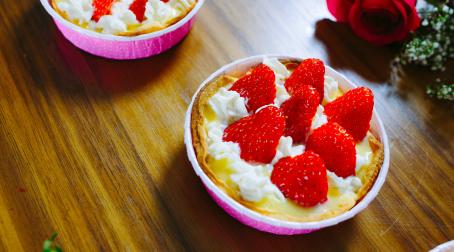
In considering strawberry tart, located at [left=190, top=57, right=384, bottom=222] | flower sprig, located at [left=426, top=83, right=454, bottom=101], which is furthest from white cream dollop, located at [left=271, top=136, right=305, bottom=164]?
flower sprig, located at [left=426, top=83, right=454, bottom=101]

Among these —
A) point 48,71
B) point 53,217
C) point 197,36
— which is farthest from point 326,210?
point 48,71

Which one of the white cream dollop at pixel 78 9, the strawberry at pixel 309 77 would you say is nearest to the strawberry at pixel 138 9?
the white cream dollop at pixel 78 9

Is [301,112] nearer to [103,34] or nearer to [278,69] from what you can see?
[278,69]

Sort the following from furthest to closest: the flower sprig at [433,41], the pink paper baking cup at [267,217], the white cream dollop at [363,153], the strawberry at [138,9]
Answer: the flower sprig at [433,41] < the strawberry at [138,9] < the white cream dollop at [363,153] < the pink paper baking cup at [267,217]

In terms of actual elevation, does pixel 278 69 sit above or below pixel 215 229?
above

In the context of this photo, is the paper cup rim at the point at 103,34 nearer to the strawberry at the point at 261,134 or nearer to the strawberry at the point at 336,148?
the strawberry at the point at 261,134

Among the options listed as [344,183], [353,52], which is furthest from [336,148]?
[353,52]
